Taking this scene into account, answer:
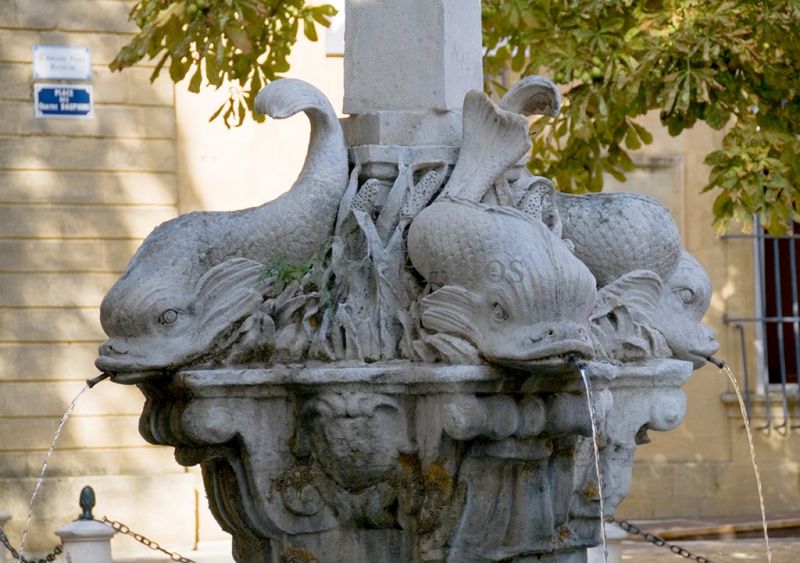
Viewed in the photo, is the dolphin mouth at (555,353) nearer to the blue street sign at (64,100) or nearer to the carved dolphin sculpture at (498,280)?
the carved dolphin sculpture at (498,280)

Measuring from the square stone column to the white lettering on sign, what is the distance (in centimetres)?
690

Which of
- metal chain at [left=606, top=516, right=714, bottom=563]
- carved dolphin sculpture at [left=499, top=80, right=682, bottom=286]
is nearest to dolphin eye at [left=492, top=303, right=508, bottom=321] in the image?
carved dolphin sculpture at [left=499, top=80, right=682, bottom=286]

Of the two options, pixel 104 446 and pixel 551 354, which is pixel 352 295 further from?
pixel 104 446

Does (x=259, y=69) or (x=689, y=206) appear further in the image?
(x=689, y=206)

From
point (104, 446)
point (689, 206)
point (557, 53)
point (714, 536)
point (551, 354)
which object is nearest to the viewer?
point (551, 354)

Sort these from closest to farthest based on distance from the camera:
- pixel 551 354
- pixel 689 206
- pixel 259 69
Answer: pixel 551 354
pixel 259 69
pixel 689 206

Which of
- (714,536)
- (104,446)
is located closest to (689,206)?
(714,536)

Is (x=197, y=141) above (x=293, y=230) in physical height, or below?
above

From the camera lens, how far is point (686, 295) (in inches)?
235

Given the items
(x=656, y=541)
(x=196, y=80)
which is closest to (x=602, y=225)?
(x=656, y=541)

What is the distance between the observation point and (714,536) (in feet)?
45.0

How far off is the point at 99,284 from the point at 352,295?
7.37 m

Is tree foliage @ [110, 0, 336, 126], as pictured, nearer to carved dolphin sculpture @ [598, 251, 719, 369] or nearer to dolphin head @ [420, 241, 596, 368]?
carved dolphin sculpture @ [598, 251, 719, 369]

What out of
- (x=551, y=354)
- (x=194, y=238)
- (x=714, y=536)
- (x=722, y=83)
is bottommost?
(x=714, y=536)
